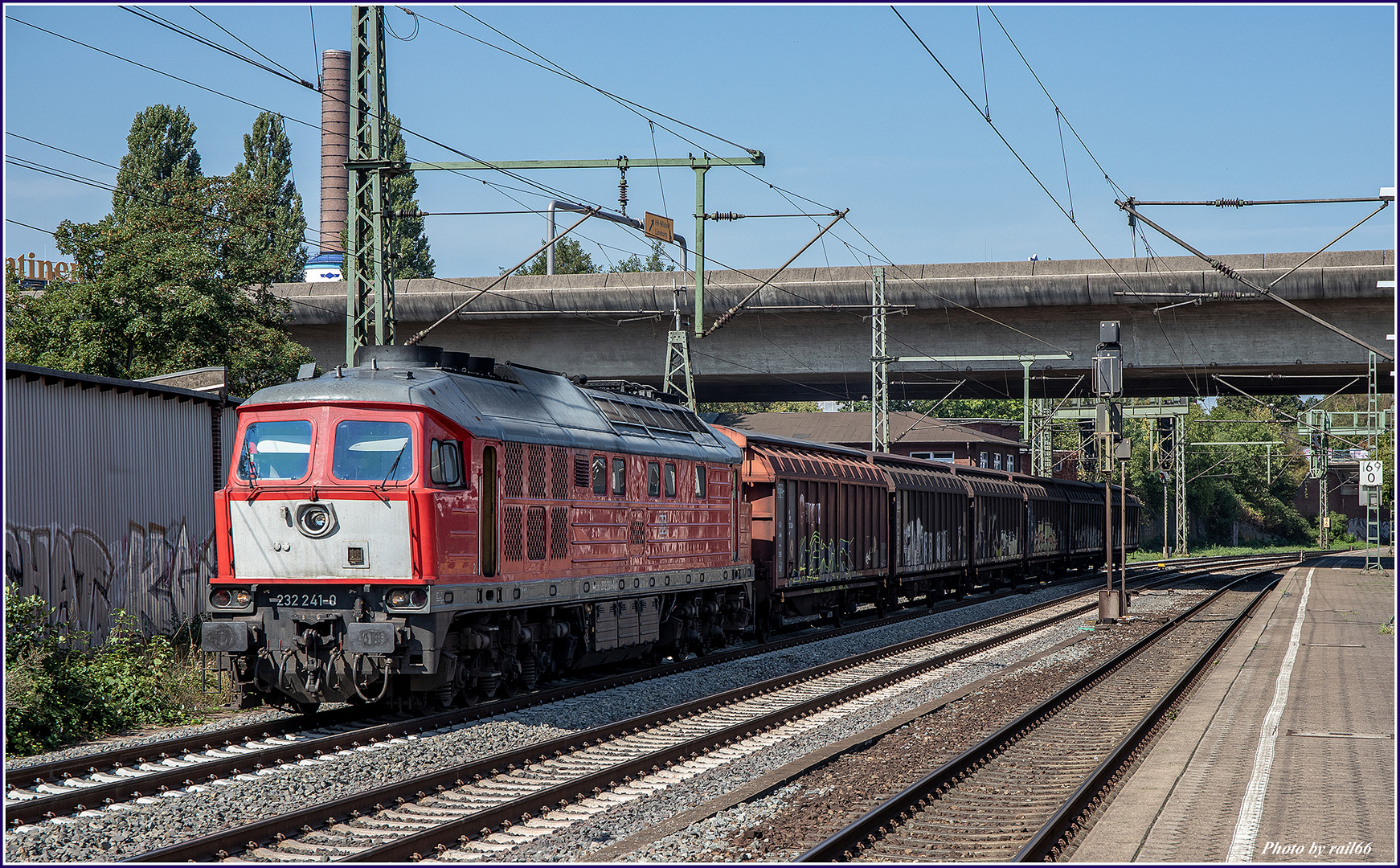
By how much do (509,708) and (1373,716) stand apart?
32.7ft

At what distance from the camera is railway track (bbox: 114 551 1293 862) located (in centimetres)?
903

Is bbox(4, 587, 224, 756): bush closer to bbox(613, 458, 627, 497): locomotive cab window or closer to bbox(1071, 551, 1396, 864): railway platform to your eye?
bbox(613, 458, 627, 497): locomotive cab window

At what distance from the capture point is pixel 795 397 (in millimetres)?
53812

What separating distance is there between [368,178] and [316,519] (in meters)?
6.78

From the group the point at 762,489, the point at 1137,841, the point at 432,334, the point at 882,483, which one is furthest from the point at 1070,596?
the point at 1137,841

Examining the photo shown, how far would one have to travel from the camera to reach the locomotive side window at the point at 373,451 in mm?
13625

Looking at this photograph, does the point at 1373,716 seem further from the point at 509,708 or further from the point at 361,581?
the point at 361,581

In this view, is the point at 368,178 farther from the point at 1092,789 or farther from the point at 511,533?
the point at 1092,789

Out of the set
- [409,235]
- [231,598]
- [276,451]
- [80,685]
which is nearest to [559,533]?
Result: [276,451]

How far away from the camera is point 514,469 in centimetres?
1507

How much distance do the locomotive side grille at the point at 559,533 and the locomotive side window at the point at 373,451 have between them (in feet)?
8.76

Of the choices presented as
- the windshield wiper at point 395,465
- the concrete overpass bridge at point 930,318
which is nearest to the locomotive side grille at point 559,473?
the windshield wiper at point 395,465

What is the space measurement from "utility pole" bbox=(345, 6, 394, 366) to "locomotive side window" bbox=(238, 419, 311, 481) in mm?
3844

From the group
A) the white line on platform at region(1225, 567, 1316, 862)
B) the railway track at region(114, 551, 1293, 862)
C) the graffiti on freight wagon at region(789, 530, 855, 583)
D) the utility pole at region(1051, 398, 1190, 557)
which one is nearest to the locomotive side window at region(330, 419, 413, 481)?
the railway track at region(114, 551, 1293, 862)
